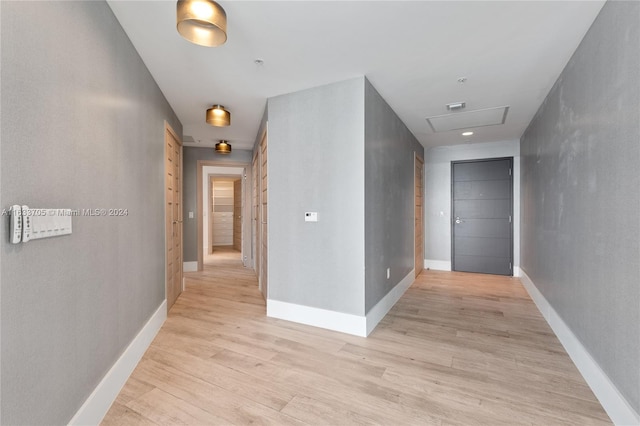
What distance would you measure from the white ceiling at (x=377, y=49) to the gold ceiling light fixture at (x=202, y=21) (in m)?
0.15

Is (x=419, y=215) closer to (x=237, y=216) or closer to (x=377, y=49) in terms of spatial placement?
(x=377, y=49)

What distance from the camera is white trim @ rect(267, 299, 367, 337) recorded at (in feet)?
9.24

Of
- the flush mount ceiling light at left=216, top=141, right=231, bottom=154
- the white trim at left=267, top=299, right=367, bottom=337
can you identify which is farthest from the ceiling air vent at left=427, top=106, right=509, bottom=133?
the flush mount ceiling light at left=216, top=141, right=231, bottom=154

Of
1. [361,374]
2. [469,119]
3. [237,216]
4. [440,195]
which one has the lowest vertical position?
[361,374]

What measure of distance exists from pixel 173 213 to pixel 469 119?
4.03 meters

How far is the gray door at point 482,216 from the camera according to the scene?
549cm

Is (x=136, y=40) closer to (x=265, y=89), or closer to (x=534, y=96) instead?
(x=265, y=89)

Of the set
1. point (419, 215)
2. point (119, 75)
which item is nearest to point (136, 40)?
point (119, 75)

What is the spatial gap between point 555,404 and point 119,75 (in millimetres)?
3476

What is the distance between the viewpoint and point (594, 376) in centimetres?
192

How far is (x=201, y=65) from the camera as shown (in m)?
2.56

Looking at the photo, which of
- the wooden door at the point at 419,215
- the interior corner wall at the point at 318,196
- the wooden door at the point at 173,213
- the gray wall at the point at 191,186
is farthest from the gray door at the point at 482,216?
the wooden door at the point at 173,213

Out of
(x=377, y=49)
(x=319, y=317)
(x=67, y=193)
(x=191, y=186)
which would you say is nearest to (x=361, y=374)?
(x=319, y=317)

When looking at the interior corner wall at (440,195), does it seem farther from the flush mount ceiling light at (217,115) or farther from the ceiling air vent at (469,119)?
the flush mount ceiling light at (217,115)
